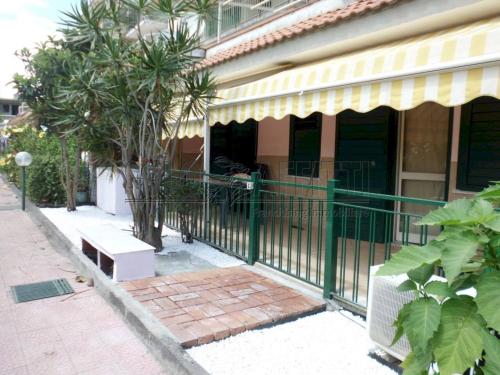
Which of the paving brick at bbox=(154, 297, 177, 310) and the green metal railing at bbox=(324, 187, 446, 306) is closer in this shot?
the green metal railing at bbox=(324, 187, 446, 306)

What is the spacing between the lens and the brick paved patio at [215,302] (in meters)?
4.91

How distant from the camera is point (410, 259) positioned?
2207mm

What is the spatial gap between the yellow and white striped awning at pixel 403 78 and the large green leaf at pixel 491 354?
3111mm

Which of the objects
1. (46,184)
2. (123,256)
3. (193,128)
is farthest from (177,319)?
(46,184)

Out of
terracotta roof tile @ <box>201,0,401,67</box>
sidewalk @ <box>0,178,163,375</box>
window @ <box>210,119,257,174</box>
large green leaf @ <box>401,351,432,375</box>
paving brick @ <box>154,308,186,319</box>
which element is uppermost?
terracotta roof tile @ <box>201,0,401,67</box>

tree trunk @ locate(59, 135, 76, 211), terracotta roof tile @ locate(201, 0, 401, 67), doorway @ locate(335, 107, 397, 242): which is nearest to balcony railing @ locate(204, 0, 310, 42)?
terracotta roof tile @ locate(201, 0, 401, 67)

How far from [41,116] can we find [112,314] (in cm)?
1000

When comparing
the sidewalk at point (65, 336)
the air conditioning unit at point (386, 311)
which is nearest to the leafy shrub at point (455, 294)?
the air conditioning unit at point (386, 311)

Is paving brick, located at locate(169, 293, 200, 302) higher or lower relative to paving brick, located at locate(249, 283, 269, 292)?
lower

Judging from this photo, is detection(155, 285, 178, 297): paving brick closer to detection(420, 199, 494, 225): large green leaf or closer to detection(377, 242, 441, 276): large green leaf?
detection(377, 242, 441, 276): large green leaf

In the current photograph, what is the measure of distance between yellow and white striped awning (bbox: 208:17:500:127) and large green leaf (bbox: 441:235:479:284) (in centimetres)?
284

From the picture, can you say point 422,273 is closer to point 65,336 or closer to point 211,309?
point 211,309

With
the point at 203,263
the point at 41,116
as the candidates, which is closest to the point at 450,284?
the point at 203,263

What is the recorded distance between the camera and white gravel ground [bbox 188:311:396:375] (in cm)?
416
